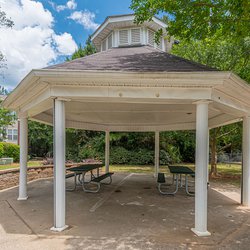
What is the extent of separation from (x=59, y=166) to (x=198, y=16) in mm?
5013

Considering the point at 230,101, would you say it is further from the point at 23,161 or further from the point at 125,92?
the point at 23,161

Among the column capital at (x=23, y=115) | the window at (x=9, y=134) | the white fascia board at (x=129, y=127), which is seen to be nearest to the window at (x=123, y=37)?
the white fascia board at (x=129, y=127)

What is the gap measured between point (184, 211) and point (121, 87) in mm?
3906

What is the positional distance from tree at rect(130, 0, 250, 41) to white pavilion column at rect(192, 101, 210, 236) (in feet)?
7.30

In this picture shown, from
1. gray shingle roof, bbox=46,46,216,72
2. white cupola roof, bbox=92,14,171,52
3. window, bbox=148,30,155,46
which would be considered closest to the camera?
gray shingle roof, bbox=46,46,216,72

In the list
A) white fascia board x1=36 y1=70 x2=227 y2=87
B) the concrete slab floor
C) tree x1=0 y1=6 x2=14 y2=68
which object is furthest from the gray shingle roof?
tree x1=0 y1=6 x2=14 y2=68

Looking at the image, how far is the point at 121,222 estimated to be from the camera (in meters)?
5.04

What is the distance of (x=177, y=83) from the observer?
4328 mm

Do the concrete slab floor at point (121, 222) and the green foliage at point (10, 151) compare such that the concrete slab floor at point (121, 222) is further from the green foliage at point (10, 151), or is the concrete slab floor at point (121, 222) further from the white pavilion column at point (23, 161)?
the green foliage at point (10, 151)

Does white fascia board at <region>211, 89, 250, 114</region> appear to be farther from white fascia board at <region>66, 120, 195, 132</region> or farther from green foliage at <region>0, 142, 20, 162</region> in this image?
green foliage at <region>0, 142, 20, 162</region>

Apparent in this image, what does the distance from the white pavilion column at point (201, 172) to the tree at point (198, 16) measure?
2224 millimetres

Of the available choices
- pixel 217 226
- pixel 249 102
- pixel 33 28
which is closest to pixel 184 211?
pixel 217 226

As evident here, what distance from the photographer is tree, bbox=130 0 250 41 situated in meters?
5.04

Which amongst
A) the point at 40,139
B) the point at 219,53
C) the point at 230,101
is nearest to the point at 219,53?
the point at 219,53
